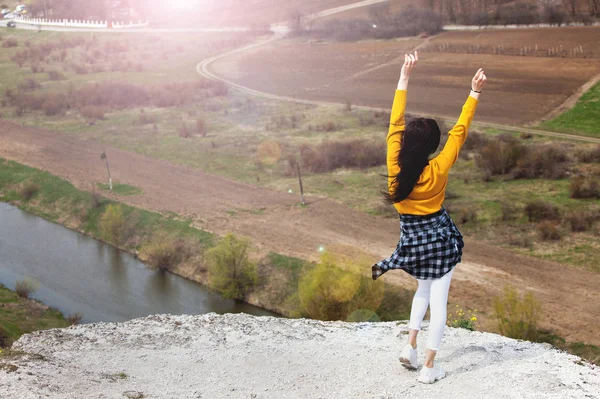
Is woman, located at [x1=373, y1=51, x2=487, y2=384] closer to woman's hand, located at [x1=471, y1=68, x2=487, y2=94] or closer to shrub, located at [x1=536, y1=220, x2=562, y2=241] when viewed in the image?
woman's hand, located at [x1=471, y1=68, x2=487, y2=94]

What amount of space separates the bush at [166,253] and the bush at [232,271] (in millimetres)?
3455

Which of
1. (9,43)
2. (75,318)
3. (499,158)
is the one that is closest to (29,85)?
(9,43)

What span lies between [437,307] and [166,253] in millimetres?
23317

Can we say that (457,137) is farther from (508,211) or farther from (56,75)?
(56,75)

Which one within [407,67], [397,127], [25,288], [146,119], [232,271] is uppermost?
[407,67]

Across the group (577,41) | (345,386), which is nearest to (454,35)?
(577,41)

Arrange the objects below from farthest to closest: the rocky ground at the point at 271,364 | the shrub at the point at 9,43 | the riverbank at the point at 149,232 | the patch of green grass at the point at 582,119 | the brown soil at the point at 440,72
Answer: the shrub at the point at 9,43, the brown soil at the point at 440,72, the patch of green grass at the point at 582,119, the riverbank at the point at 149,232, the rocky ground at the point at 271,364

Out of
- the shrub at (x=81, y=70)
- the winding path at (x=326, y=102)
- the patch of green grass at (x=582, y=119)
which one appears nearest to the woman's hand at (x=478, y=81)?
the winding path at (x=326, y=102)

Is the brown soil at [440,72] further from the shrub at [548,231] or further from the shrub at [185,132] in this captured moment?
the shrub at [548,231]

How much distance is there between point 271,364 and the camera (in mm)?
10016

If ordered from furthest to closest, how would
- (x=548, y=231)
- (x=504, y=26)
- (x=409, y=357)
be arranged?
(x=504, y=26) → (x=548, y=231) → (x=409, y=357)

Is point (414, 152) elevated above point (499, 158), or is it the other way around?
point (414, 152)

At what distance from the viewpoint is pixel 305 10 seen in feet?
305

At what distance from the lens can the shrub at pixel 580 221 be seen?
1130 inches
